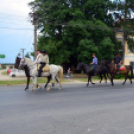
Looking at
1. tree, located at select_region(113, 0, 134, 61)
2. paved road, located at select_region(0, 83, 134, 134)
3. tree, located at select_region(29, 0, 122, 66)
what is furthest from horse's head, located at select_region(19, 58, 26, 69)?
tree, located at select_region(113, 0, 134, 61)

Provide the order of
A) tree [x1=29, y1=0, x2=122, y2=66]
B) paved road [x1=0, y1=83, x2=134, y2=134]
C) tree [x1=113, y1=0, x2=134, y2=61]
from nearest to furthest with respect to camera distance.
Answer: paved road [x1=0, y1=83, x2=134, y2=134] → tree [x1=29, y1=0, x2=122, y2=66] → tree [x1=113, y1=0, x2=134, y2=61]

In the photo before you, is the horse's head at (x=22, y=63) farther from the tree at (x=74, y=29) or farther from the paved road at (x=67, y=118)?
the tree at (x=74, y=29)

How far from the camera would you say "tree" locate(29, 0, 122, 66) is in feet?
93.6

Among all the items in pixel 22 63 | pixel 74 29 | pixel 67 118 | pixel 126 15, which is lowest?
pixel 67 118

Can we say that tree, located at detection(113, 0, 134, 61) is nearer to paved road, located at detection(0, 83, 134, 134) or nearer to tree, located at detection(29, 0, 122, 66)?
tree, located at detection(29, 0, 122, 66)

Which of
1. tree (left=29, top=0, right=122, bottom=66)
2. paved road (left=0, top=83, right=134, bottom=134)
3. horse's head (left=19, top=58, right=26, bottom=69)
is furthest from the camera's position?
tree (left=29, top=0, right=122, bottom=66)

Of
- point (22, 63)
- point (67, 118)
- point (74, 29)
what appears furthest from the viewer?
point (74, 29)

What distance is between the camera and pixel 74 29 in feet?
93.9

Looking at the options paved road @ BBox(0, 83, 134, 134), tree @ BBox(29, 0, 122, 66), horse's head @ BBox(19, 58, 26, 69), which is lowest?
paved road @ BBox(0, 83, 134, 134)

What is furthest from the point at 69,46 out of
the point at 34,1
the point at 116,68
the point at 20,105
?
the point at 20,105

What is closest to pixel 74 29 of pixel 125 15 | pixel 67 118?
pixel 125 15

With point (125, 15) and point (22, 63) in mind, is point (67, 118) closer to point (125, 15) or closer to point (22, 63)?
point (22, 63)

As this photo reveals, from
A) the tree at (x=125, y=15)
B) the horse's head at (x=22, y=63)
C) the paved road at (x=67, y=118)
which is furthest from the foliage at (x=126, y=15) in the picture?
the paved road at (x=67, y=118)

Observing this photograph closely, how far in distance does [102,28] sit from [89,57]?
4.55 meters
